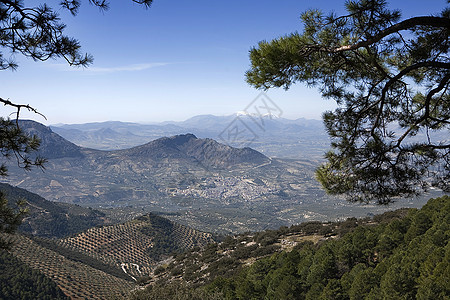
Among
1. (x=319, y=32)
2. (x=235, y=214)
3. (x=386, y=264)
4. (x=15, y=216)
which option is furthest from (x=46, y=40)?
(x=235, y=214)

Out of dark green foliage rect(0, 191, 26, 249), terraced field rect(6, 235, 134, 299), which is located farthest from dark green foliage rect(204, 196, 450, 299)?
terraced field rect(6, 235, 134, 299)

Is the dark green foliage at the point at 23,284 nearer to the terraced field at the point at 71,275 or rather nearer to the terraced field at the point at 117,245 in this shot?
the terraced field at the point at 71,275

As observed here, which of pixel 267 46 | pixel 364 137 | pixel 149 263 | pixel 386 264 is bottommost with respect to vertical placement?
pixel 149 263

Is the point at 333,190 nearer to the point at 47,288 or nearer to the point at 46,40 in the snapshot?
the point at 46,40

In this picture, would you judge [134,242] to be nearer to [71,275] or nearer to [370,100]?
[71,275]

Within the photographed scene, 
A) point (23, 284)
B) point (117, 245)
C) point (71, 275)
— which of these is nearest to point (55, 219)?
point (117, 245)

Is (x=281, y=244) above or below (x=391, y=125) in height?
below
